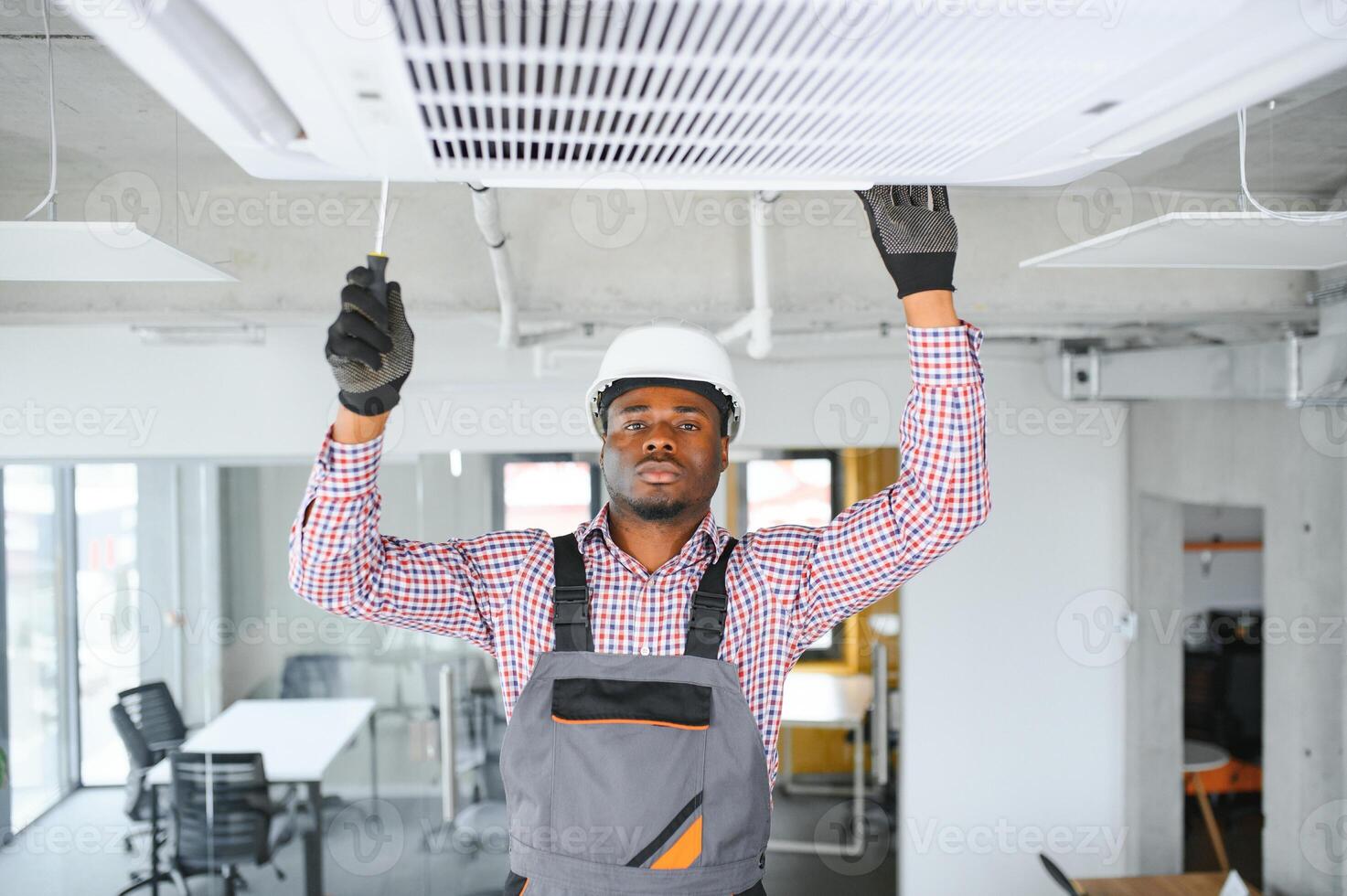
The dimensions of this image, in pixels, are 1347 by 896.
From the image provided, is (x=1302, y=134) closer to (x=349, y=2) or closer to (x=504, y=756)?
(x=504, y=756)

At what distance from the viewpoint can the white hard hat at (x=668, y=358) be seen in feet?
5.35

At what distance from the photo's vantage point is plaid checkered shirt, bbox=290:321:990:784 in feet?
4.58

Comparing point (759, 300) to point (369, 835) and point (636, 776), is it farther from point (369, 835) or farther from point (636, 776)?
point (369, 835)

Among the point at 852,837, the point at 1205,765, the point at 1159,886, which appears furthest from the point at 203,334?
the point at 1205,765

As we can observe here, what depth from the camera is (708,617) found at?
1.52 metres

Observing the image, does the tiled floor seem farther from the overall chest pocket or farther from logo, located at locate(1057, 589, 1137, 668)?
the overall chest pocket

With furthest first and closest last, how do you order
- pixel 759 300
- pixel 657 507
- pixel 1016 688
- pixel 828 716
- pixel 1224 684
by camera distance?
pixel 1224 684, pixel 828 716, pixel 1016 688, pixel 759 300, pixel 657 507

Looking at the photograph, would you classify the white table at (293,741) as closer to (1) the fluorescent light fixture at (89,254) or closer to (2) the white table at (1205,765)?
(1) the fluorescent light fixture at (89,254)

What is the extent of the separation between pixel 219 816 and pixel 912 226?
15.2 ft

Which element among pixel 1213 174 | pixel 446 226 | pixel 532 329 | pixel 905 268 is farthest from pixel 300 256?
pixel 1213 174

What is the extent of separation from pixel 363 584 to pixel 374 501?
157mm

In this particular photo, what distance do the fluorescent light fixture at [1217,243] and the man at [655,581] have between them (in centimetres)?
53

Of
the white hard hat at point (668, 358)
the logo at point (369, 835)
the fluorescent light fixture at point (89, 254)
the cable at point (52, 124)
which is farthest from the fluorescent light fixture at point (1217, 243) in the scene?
the logo at point (369, 835)

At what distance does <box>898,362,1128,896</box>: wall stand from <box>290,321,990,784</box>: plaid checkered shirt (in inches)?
128
